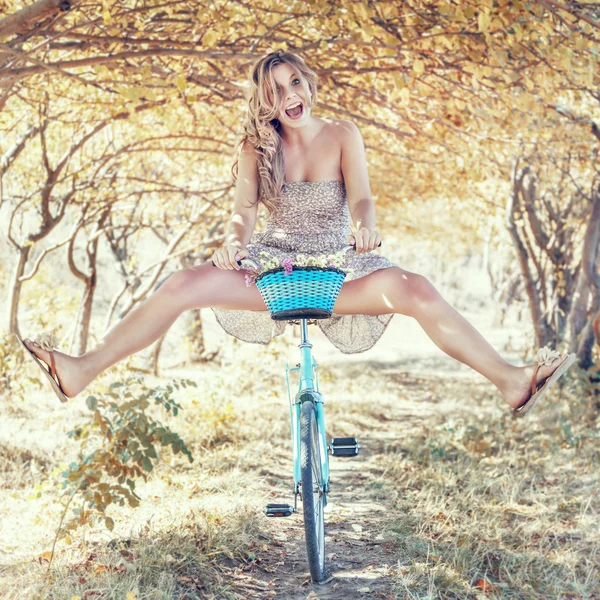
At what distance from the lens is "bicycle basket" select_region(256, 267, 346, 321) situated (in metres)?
3.14

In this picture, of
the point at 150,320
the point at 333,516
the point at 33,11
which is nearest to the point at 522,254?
the point at 333,516

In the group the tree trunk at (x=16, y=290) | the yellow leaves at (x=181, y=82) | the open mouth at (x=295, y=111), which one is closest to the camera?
the open mouth at (x=295, y=111)

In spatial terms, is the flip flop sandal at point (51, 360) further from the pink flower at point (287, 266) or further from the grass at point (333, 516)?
the pink flower at point (287, 266)

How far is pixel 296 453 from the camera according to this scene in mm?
3252

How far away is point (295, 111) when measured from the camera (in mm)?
3643

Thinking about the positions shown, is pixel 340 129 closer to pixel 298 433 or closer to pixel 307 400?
pixel 307 400

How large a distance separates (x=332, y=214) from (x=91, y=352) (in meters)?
1.30

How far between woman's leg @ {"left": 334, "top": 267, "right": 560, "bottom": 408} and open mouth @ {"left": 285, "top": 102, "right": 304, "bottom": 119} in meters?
0.88

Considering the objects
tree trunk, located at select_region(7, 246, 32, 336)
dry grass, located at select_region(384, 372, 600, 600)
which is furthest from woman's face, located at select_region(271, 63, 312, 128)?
tree trunk, located at select_region(7, 246, 32, 336)

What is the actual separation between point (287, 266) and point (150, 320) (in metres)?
0.62

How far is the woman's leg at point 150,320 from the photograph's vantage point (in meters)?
3.12

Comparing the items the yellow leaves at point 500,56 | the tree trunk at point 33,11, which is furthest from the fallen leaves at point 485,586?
the tree trunk at point 33,11

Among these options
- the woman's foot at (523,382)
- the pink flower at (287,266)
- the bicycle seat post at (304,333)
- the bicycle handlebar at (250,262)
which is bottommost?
the woman's foot at (523,382)

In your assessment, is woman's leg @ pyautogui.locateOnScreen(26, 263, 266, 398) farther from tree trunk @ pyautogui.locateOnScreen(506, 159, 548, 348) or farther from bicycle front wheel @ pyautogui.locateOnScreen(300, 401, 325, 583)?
tree trunk @ pyautogui.locateOnScreen(506, 159, 548, 348)
